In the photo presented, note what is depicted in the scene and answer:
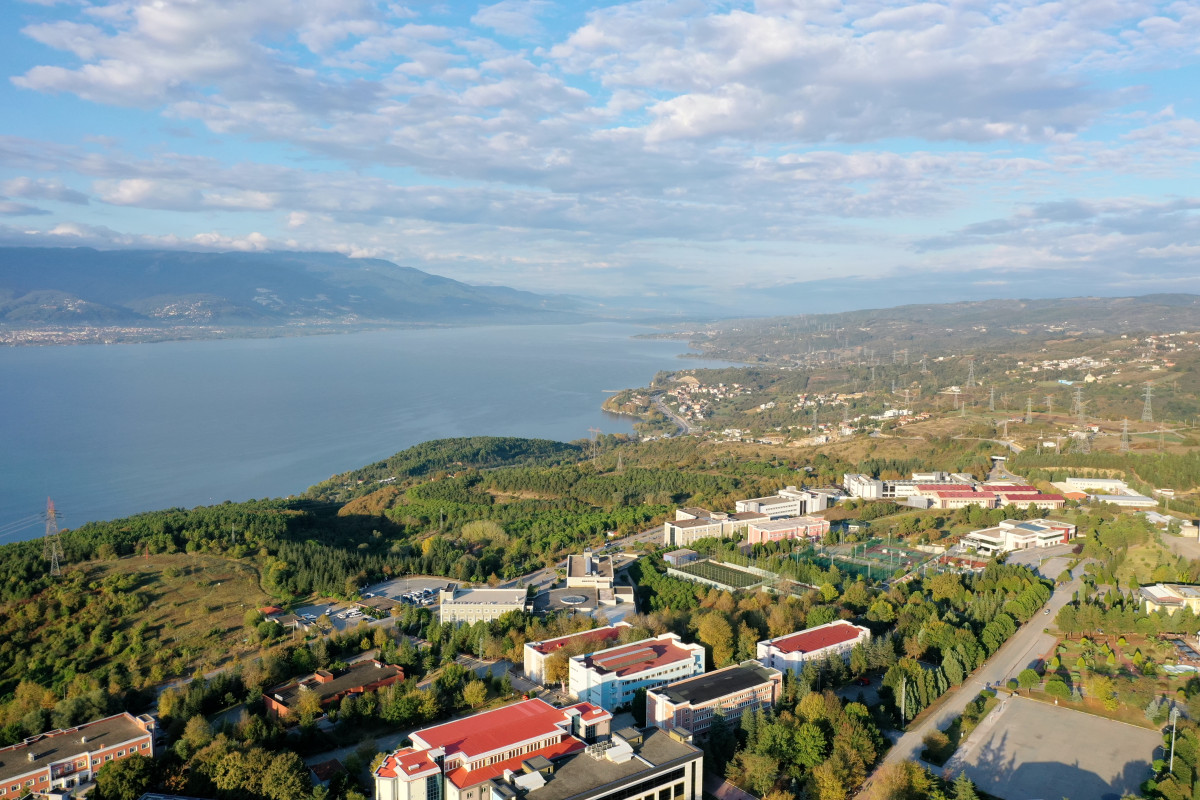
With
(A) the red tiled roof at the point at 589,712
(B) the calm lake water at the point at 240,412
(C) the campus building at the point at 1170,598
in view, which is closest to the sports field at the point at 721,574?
(C) the campus building at the point at 1170,598

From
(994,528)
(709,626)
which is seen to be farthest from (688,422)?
(709,626)

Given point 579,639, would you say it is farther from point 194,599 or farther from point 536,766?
point 194,599

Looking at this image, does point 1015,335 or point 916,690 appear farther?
point 1015,335

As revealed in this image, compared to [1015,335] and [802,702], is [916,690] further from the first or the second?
[1015,335]

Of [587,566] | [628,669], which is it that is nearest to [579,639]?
[628,669]

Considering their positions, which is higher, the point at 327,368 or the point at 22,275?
the point at 22,275

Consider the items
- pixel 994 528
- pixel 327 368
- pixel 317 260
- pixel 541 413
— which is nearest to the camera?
pixel 994 528

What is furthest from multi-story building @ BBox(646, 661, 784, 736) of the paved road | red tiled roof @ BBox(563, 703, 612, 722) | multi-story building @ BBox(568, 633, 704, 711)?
the paved road
